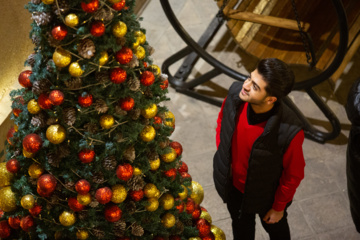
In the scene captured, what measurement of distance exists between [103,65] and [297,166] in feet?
3.15

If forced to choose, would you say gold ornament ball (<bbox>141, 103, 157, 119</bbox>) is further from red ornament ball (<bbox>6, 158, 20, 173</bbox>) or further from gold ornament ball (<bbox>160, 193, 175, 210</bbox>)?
red ornament ball (<bbox>6, 158, 20, 173</bbox>)

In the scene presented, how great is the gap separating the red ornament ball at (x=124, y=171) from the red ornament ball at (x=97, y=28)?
573 mm

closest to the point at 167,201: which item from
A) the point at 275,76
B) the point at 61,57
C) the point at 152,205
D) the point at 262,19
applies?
the point at 152,205

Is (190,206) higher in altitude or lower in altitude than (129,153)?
lower

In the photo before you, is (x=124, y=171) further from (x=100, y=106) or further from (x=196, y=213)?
(x=196, y=213)

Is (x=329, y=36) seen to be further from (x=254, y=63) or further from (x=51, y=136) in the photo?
(x=51, y=136)

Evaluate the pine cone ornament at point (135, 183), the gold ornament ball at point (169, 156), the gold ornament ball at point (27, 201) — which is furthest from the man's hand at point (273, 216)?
the gold ornament ball at point (27, 201)

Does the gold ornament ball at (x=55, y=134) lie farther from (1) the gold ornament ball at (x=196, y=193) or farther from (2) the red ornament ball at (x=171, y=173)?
(1) the gold ornament ball at (x=196, y=193)

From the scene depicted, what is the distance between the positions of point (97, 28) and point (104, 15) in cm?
5

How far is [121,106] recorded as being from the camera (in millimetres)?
1729

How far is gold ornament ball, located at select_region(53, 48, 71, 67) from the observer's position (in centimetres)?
154

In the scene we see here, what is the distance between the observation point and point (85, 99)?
64.6 inches

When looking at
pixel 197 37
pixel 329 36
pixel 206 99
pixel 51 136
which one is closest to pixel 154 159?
pixel 51 136

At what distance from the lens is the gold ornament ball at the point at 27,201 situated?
1.90 metres
